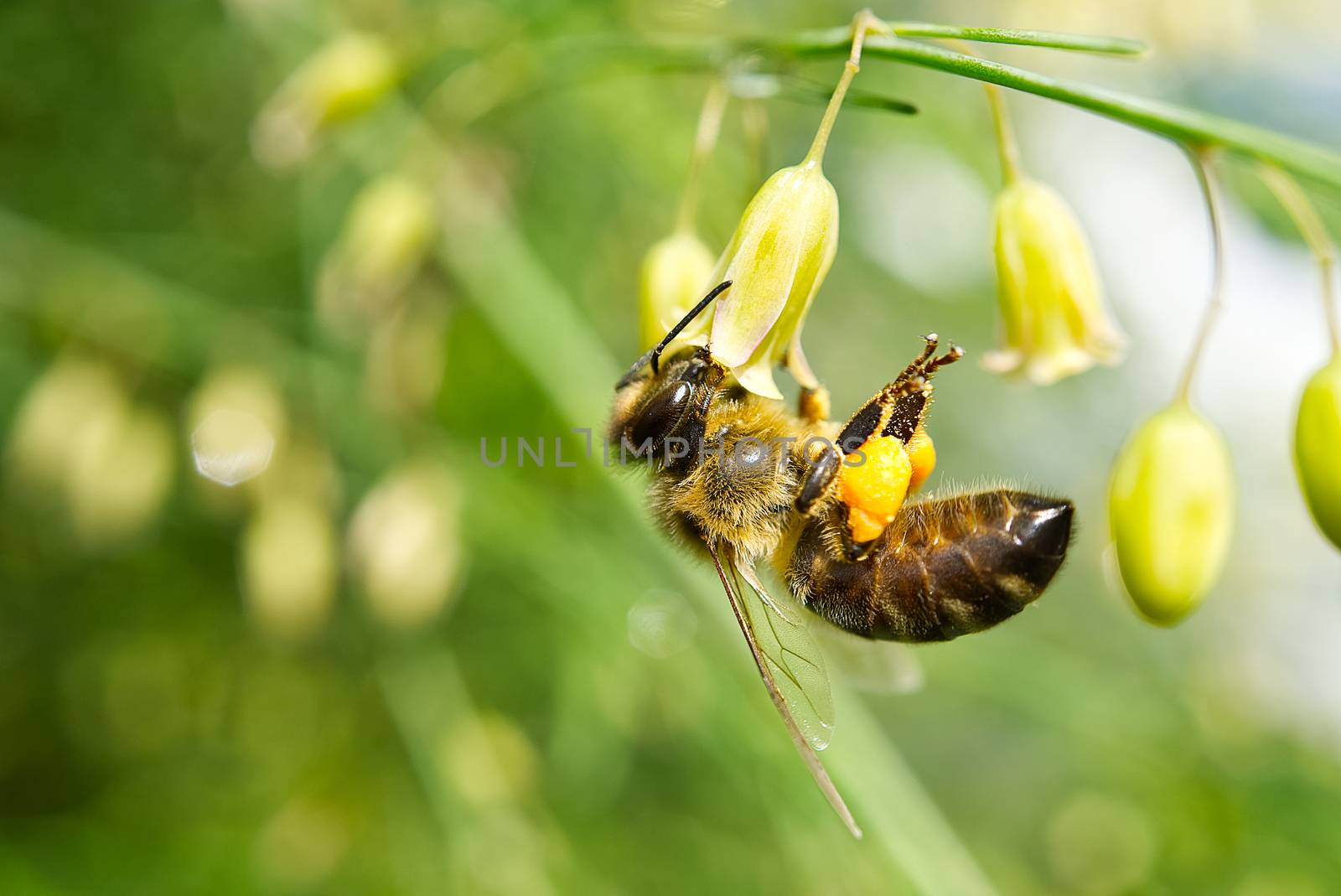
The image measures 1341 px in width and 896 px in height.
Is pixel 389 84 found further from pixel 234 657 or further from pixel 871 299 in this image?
pixel 871 299

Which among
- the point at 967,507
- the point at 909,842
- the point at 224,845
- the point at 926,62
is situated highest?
the point at 224,845

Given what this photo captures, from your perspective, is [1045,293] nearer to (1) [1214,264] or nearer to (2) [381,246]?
(1) [1214,264]

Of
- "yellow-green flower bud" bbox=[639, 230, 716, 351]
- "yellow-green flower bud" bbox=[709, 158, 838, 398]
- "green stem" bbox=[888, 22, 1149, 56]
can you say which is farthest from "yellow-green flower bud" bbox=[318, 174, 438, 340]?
"green stem" bbox=[888, 22, 1149, 56]

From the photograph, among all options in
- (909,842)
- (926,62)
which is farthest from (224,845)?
(926,62)

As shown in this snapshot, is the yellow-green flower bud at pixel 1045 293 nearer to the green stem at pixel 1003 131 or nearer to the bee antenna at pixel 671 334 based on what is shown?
the green stem at pixel 1003 131

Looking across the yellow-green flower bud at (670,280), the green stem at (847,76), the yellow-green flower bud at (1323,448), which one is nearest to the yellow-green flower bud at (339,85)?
the yellow-green flower bud at (670,280)
